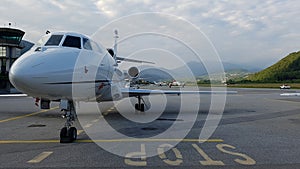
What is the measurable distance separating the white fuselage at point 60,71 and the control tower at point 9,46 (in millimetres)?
46001

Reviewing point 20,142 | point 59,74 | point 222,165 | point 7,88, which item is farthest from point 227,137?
point 7,88

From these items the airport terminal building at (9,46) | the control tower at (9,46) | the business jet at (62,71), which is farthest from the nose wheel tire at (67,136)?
the control tower at (9,46)

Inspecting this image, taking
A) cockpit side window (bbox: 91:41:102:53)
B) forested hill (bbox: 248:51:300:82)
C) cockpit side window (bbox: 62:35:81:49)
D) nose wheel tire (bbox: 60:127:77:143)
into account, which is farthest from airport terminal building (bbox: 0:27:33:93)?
forested hill (bbox: 248:51:300:82)

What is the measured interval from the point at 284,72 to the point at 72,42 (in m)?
122

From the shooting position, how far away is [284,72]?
379 ft

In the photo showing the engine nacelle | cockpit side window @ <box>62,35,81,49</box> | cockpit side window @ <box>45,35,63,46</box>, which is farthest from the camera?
the engine nacelle

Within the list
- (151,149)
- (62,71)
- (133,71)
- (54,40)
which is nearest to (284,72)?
(133,71)

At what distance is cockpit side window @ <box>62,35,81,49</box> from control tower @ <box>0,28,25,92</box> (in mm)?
46032

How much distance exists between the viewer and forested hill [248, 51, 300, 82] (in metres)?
105

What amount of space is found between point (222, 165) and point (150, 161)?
136 cm

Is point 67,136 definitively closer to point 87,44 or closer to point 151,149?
point 151,149

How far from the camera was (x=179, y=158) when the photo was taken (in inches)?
223

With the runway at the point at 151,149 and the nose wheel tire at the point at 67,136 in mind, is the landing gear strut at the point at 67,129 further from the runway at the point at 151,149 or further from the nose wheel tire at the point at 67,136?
the runway at the point at 151,149

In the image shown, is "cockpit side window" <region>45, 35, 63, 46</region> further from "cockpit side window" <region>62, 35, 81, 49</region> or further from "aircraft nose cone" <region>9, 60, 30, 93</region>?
"aircraft nose cone" <region>9, 60, 30, 93</region>
